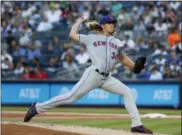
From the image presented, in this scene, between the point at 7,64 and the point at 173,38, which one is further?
the point at 7,64

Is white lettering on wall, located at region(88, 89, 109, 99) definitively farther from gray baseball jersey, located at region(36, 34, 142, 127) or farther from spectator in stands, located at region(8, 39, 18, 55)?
gray baseball jersey, located at region(36, 34, 142, 127)

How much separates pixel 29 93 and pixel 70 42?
8.79ft

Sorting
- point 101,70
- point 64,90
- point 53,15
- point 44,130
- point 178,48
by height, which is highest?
point 53,15

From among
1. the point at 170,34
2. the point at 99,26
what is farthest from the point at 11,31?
the point at 99,26

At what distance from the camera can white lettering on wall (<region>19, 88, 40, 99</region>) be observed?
66.2 ft

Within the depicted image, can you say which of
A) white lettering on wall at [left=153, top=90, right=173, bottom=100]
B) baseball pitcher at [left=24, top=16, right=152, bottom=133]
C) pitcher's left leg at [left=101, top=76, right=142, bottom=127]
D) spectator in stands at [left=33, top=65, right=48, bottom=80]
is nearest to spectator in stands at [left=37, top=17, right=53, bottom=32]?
spectator in stands at [left=33, top=65, right=48, bottom=80]

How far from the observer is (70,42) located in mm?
21406

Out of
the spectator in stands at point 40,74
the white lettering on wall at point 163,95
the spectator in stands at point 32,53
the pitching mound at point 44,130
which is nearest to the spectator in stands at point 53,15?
the spectator in stands at point 32,53

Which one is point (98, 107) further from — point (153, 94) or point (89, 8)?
point (89, 8)

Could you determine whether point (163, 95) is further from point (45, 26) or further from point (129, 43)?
point (45, 26)

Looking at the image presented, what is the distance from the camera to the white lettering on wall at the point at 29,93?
66.2 feet

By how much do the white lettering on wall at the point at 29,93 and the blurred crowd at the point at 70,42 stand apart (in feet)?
1.90

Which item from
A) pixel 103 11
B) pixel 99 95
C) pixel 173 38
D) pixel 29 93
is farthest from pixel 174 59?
pixel 29 93

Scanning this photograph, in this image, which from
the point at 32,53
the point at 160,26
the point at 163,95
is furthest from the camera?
the point at 32,53
